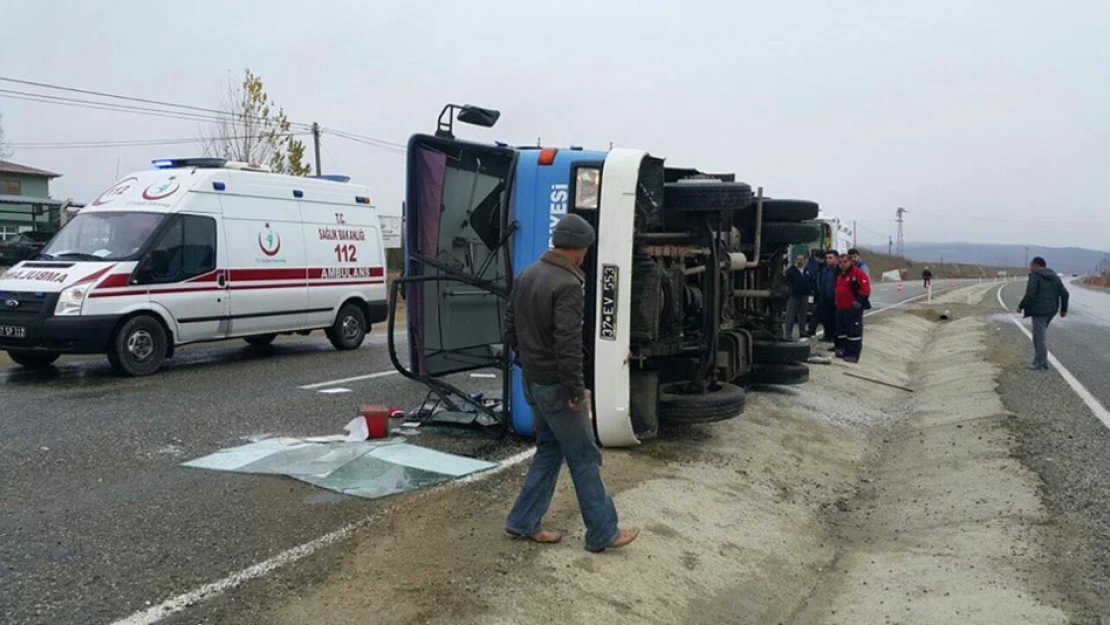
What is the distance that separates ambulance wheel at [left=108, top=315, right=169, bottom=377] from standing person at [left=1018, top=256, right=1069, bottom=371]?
1217cm

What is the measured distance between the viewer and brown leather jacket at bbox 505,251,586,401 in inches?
191

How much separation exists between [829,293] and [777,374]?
20.7ft

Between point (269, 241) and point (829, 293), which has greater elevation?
point (269, 241)

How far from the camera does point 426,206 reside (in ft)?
25.6

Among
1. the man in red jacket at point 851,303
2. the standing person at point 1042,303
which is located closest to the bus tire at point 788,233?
the man in red jacket at point 851,303

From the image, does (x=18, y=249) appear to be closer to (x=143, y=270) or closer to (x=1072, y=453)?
(x=143, y=270)

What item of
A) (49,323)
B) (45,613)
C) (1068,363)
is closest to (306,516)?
(45,613)

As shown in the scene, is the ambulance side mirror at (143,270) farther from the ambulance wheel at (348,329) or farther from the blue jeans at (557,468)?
the blue jeans at (557,468)

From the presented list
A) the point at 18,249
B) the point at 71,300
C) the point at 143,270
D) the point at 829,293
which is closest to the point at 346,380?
the point at 143,270

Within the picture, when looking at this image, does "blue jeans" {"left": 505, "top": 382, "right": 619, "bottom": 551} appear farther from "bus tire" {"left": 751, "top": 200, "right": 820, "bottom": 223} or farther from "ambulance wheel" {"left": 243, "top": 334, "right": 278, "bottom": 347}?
"ambulance wheel" {"left": 243, "top": 334, "right": 278, "bottom": 347}

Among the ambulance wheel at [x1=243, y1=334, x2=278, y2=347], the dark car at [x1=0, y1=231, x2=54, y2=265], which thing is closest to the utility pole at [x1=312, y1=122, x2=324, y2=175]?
the dark car at [x1=0, y1=231, x2=54, y2=265]

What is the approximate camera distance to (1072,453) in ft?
27.9

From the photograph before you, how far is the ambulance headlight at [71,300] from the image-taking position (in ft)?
35.0

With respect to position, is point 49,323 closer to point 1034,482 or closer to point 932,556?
point 932,556
